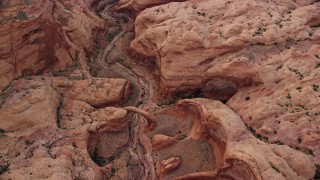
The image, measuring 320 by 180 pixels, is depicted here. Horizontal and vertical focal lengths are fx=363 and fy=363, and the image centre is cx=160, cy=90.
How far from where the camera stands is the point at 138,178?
26.3 m

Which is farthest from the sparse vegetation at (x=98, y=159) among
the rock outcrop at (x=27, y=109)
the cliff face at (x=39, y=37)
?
the cliff face at (x=39, y=37)

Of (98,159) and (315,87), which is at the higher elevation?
(315,87)

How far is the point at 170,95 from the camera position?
30.5 m

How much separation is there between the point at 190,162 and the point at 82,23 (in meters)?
17.1

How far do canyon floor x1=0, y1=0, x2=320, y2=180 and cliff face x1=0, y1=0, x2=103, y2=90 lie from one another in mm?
86

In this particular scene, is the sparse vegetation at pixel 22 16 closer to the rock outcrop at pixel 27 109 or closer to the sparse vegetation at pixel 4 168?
the rock outcrop at pixel 27 109

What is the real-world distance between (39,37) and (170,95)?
37.7 ft

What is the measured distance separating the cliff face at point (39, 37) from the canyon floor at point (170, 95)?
9cm

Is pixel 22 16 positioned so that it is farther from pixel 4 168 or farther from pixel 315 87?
pixel 315 87

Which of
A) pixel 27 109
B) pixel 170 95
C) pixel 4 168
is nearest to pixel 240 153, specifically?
pixel 170 95

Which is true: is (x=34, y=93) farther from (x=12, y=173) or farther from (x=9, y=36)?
(x=12, y=173)

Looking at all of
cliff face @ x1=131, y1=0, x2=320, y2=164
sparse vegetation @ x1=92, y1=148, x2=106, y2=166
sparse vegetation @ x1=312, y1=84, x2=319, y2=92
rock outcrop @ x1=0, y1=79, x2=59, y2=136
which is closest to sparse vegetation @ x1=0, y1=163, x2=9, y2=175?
rock outcrop @ x1=0, y1=79, x2=59, y2=136

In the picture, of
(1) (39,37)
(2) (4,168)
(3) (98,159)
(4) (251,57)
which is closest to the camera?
(2) (4,168)

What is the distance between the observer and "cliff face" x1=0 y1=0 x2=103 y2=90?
2681cm
